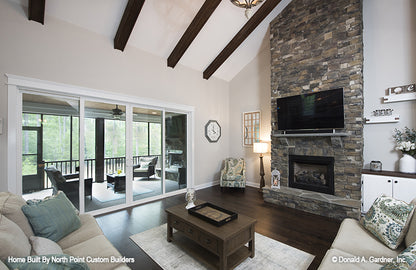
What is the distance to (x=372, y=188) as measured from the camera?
3471 millimetres

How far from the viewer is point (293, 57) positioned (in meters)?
4.48

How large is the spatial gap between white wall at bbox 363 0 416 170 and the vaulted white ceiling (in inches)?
76.2

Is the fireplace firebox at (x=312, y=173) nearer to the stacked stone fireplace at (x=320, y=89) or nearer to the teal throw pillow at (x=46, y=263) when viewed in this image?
the stacked stone fireplace at (x=320, y=89)

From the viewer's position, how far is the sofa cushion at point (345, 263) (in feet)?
4.83

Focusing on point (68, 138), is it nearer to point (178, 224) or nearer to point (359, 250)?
point (178, 224)

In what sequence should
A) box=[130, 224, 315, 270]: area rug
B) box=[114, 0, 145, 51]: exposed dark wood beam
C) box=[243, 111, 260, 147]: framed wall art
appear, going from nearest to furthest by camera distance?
box=[130, 224, 315, 270]: area rug → box=[114, 0, 145, 51]: exposed dark wood beam → box=[243, 111, 260, 147]: framed wall art

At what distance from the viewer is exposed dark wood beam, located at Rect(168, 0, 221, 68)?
3.88 metres

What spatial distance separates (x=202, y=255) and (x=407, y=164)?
3807 millimetres

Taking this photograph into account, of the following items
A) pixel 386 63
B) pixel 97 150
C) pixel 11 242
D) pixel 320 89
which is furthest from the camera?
pixel 320 89

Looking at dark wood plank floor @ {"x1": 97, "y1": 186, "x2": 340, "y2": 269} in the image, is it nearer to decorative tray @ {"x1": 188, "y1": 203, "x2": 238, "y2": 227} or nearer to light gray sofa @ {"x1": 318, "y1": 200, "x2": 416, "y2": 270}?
light gray sofa @ {"x1": 318, "y1": 200, "x2": 416, "y2": 270}

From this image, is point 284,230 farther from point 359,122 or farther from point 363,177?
point 359,122

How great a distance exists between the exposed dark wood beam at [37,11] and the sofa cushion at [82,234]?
3234 mm

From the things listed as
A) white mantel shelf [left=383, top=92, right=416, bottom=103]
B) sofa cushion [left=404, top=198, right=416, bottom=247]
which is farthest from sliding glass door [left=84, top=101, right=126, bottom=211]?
white mantel shelf [left=383, top=92, right=416, bottom=103]

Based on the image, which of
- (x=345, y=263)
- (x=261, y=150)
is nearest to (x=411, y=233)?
(x=345, y=263)
